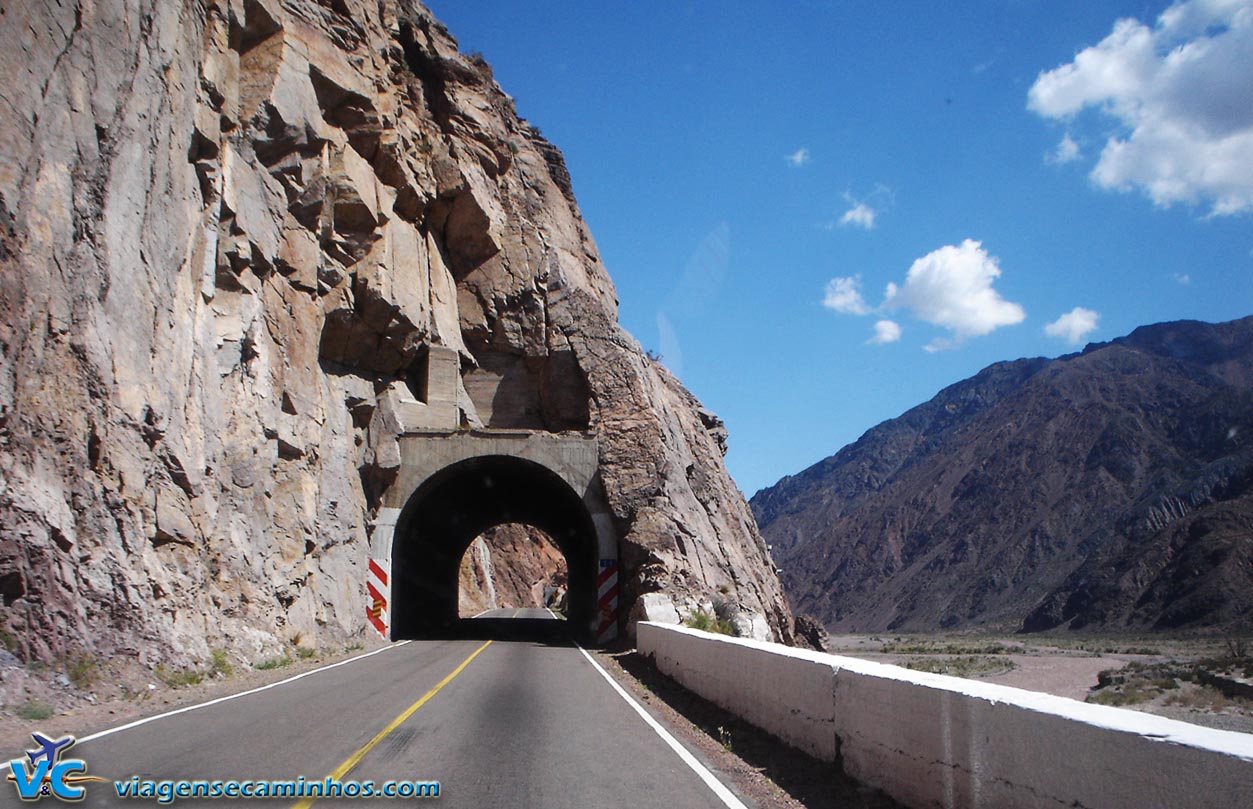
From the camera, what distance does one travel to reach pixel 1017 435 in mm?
132500

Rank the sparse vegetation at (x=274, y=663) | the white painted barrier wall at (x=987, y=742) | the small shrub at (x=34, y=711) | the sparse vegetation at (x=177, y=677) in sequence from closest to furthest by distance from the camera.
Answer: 1. the white painted barrier wall at (x=987, y=742)
2. the small shrub at (x=34, y=711)
3. the sparse vegetation at (x=177, y=677)
4. the sparse vegetation at (x=274, y=663)

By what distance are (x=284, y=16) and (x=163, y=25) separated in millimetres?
7301

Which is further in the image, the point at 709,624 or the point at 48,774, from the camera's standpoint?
the point at 709,624

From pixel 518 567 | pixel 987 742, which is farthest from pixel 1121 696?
pixel 518 567

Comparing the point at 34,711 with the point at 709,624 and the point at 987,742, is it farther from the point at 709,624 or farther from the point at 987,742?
the point at 709,624

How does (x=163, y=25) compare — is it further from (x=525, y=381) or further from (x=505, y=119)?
(x=505, y=119)

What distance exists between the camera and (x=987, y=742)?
573 centimetres

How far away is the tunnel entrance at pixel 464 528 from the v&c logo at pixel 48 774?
19.9 meters

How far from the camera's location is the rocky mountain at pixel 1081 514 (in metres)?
79.8

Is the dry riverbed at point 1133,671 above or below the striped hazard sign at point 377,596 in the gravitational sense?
below

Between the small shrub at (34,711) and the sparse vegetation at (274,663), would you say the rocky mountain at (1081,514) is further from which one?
the small shrub at (34,711)

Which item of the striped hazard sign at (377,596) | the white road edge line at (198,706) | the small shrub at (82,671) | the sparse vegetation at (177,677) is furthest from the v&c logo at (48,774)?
the striped hazard sign at (377,596)

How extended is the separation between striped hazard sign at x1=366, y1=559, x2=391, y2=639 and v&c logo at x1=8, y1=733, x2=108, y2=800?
61.2ft

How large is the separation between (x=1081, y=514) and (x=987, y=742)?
4443 inches
